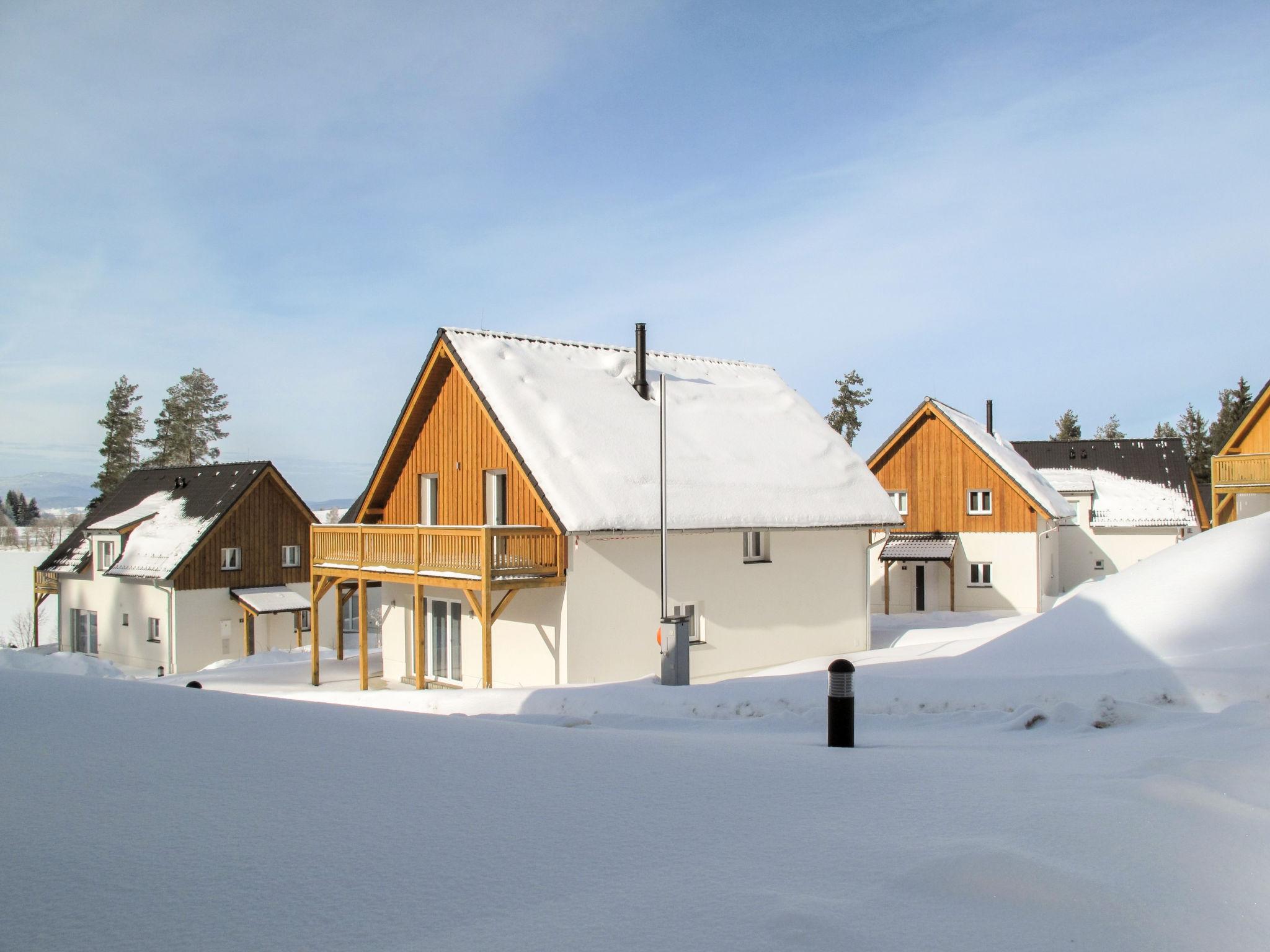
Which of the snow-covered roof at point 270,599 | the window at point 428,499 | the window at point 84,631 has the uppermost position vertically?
the window at point 428,499

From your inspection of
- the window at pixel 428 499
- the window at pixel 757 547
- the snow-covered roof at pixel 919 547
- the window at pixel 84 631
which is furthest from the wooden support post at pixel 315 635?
the snow-covered roof at pixel 919 547

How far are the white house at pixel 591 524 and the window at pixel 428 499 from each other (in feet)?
0.19

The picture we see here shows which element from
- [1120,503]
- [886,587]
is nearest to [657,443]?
[886,587]

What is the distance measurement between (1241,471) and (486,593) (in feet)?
75.1

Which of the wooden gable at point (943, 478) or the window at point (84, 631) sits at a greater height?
the wooden gable at point (943, 478)

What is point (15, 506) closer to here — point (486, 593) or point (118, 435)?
point (118, 435)

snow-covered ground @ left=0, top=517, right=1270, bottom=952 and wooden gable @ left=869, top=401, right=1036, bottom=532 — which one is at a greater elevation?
wooden gable @ left=869, top=401, right=1036, bottom=532

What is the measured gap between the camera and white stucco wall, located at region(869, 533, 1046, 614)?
33406 millimetres

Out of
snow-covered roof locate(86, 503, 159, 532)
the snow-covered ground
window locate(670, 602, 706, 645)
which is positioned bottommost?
window locate(670, 602, 706, 645)

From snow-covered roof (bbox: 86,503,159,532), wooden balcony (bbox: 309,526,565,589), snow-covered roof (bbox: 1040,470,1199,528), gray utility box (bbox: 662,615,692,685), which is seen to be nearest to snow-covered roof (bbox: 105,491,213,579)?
snow-covered roof (bbox: 86,503,159,532)

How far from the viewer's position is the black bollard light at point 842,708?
707 centimetres

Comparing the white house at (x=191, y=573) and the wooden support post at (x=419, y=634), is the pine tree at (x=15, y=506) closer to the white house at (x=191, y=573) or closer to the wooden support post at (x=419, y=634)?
the white house at (x=191, y=573)

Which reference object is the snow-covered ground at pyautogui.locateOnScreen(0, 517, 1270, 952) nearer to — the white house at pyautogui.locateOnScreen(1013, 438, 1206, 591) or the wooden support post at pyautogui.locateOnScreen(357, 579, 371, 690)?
the wooden support post at pyautogui.locateOnScreen(357, 579, 371, 690)

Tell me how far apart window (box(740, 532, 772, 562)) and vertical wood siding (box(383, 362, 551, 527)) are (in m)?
4.99
